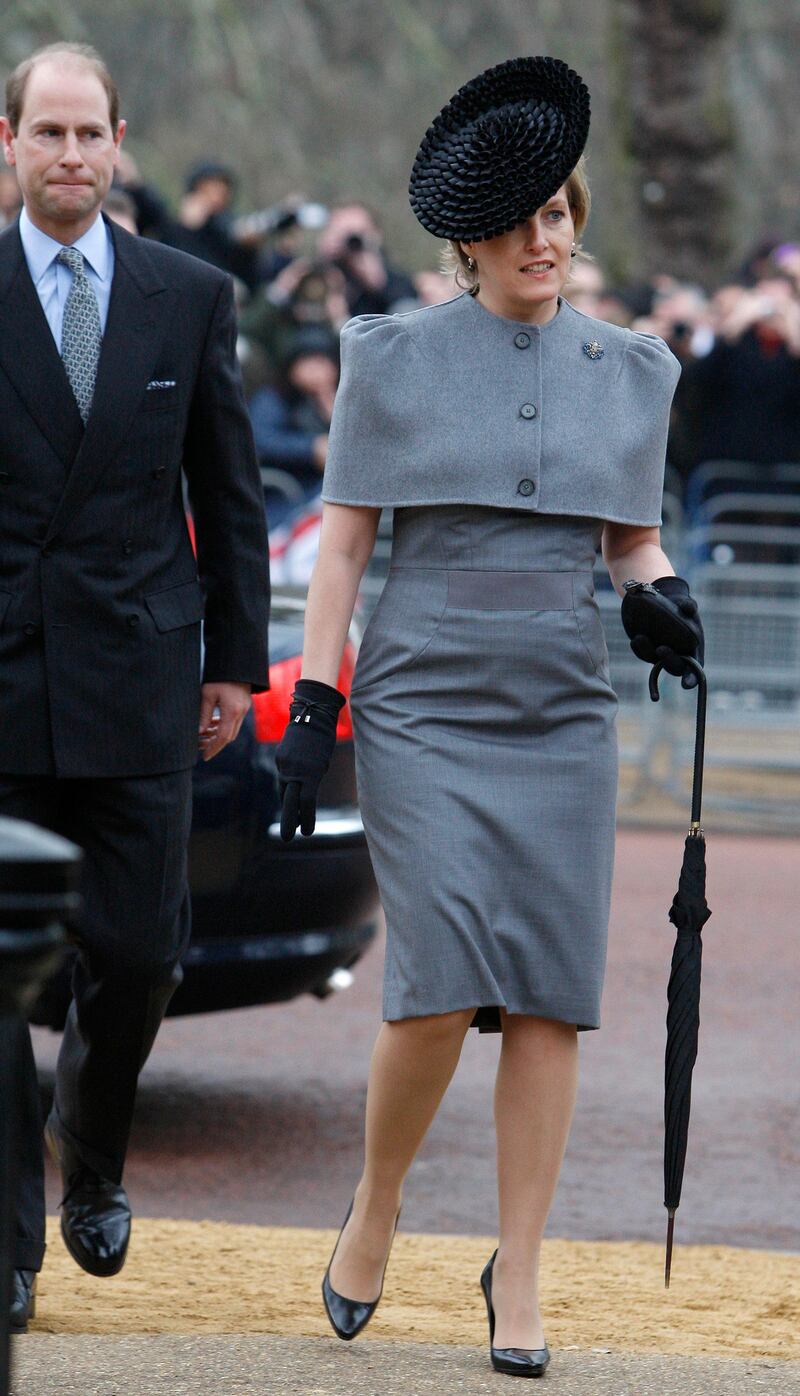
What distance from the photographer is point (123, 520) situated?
4293mm

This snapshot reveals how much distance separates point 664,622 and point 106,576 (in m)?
0.97

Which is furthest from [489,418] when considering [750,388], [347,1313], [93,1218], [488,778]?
[750,388]

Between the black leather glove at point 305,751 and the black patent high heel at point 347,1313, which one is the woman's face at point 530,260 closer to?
the black leather glove at point 305,751

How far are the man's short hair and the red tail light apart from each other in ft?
5.98

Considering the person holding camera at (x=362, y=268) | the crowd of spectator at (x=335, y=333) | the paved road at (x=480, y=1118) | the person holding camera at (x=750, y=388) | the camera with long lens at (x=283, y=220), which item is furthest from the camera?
the person holding camera at (x=362, y=268)

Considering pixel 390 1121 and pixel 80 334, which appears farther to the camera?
pixel 80 334

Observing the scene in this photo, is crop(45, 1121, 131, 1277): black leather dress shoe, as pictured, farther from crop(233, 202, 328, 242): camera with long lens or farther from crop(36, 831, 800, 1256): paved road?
crop(233, 202, 328, 242): camera with long lens

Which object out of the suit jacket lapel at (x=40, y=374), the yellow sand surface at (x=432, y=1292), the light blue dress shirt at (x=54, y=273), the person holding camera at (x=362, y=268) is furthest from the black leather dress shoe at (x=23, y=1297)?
the person holding camera at (x=362, y=268)

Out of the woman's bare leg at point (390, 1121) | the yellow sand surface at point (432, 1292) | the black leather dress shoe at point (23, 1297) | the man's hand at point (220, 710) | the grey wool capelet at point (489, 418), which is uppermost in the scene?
the grey wool capelet at point (489, 418)

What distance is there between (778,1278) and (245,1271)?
1.09 meters

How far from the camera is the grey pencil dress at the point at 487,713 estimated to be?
13.2 feet

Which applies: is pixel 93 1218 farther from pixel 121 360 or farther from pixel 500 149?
pixel 500 149

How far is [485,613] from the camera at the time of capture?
409cm

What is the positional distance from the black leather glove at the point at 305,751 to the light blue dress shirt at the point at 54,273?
0.76 metres
